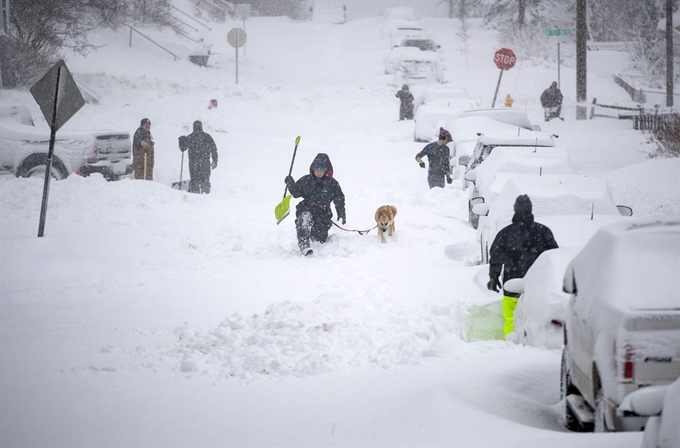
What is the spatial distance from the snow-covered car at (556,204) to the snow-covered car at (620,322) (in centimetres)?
453

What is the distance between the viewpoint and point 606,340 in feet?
14.0

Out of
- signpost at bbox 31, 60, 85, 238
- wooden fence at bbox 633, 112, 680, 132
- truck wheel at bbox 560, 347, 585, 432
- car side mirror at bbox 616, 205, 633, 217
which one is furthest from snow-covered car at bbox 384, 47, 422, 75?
truck wheel at bbox 560, 347, 585, 432

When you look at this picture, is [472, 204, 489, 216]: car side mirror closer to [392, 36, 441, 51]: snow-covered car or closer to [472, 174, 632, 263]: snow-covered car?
[472, 174, 632, 263]: snow-covered car

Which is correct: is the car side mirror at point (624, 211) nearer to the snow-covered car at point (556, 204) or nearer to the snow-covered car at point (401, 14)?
the snow-covered car at point (556, 204)

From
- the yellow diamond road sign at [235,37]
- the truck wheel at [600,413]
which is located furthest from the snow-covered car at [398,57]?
the truck wheel at [600,413]

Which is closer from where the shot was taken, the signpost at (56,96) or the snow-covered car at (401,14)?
the signpost at (56,96)

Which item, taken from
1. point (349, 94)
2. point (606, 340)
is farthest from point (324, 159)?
point (349, 94)

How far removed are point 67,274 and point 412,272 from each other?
4536mm

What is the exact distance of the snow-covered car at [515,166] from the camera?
13.4 metres

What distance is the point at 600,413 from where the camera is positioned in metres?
4.41

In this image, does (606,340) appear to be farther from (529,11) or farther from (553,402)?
(529,11)

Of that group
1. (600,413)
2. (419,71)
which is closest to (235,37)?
(419,71)

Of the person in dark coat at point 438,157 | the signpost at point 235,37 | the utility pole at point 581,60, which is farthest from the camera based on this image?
the signpost at point 235,37

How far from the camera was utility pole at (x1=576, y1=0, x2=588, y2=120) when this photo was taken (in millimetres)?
28875
